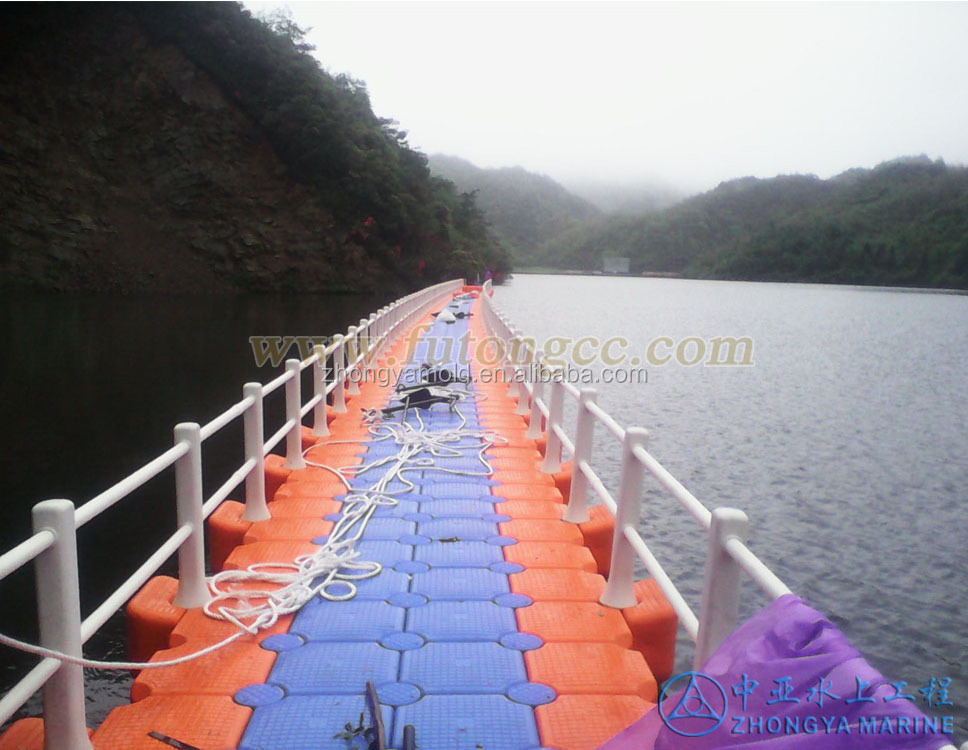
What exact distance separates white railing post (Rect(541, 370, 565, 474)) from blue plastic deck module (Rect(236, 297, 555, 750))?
1.19 metres

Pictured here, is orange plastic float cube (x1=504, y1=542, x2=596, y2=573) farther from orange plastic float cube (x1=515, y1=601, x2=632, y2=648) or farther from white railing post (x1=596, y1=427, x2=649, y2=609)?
orange plastic float cube (x1=515, y1=601, x2=632, y2=648)

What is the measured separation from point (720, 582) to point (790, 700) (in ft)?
3.10

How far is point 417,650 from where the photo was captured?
370cm

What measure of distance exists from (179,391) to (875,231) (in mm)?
127515

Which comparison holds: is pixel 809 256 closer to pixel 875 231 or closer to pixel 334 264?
pixel 875 231

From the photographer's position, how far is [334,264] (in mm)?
58719

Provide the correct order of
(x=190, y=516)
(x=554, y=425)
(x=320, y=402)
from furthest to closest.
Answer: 1. (x=320, y=402)
2. (x=554, y=425)
3. (x=190, y=516)

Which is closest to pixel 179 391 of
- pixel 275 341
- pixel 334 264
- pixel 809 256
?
pixel 275 341

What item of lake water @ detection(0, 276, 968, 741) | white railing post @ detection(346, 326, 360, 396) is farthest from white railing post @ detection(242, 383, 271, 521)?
white railing post @ detection(346, 326, 360, 396)

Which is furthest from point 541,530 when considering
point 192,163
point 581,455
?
point 192,163

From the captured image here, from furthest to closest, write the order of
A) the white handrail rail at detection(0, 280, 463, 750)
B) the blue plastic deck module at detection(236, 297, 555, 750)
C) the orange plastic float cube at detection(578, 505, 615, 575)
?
the orange plastic float cube at detection(578, 505, 615, 575)
the blue plastic deck module at detection(236, 297, 555, 750)
the white handrail rail at detection(0, 280, 463, 750)

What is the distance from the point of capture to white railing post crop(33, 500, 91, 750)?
2.43 meters

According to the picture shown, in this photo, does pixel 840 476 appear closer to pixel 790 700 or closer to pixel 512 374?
pixel 512 374

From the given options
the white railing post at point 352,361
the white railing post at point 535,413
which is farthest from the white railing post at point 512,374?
the white railing post at point 352,361
